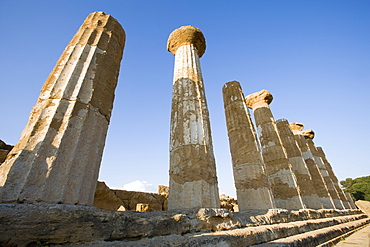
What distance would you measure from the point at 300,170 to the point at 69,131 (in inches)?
463

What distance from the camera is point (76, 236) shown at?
1.86m

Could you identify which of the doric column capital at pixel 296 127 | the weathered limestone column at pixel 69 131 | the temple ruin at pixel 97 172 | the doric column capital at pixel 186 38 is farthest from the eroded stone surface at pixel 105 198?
the doric column capital at pixel 296 127

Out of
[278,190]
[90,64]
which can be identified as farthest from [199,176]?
[278,190]

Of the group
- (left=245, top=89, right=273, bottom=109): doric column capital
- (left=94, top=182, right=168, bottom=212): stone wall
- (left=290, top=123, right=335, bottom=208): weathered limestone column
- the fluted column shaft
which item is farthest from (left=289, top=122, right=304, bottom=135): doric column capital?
(left=94, top=182, right=168, bottom=212): stone wall

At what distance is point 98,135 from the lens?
9.68 feet

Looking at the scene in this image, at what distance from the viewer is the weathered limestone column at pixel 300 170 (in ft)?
31.5

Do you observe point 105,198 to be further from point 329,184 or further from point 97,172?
Answer: point 329,184

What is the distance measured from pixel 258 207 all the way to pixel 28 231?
546cm

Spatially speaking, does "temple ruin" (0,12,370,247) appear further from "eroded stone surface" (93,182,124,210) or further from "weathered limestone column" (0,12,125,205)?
"eroded stone surface" (93,182,124,210)

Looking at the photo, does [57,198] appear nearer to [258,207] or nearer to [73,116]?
[73,116]

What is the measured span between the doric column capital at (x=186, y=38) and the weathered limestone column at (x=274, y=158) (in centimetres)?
565

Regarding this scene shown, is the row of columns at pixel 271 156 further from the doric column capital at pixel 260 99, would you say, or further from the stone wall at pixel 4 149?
the stone wall at pixel 4 149

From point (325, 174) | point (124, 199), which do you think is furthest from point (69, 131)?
point (325, 174)

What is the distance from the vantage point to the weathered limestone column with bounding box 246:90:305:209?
25.5 ft
